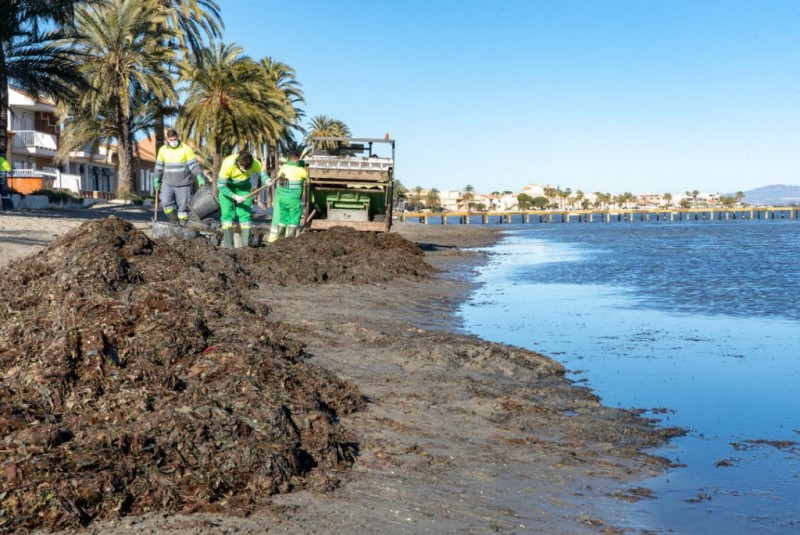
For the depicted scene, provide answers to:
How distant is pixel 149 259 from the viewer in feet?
34.6

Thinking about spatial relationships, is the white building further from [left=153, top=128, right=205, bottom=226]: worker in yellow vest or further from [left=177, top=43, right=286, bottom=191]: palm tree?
[left=153, top=128, right=205, bottom=226]: worker in yellow vest

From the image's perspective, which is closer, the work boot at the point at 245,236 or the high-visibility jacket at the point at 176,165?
the high-visibility jacket at the point at 176,165

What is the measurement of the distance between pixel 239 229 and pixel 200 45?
24457mm

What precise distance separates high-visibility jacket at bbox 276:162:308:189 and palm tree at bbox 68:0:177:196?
19.4 meters

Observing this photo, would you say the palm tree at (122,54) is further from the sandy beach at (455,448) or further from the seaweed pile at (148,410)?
the seaweed pile at (148,410)

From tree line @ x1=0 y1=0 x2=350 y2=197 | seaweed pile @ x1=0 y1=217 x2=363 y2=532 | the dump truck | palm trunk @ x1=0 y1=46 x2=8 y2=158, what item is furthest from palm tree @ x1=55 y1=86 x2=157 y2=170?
seaweed pile @ x1=0 y1=217 x2=363 y2=532

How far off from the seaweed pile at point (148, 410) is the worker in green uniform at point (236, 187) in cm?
755

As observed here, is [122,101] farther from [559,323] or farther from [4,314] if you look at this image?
[4,314]

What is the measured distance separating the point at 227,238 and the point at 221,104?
77.5 feet

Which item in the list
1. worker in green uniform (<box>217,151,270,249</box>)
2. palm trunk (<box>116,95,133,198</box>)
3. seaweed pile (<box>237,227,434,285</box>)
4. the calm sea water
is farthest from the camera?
palm trunk (<box>116,95,133,198</box>)

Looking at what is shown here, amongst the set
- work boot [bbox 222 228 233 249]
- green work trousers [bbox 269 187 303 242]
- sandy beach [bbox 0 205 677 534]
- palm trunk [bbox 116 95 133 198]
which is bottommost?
sandy beach [bbox 0 205 677 534]

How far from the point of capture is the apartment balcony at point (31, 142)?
166 feet

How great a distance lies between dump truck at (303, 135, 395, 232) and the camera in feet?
63.0

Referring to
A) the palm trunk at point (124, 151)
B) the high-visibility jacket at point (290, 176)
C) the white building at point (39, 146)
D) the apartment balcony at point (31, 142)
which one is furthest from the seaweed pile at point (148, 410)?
the apartment balcony at point (31, 142)
